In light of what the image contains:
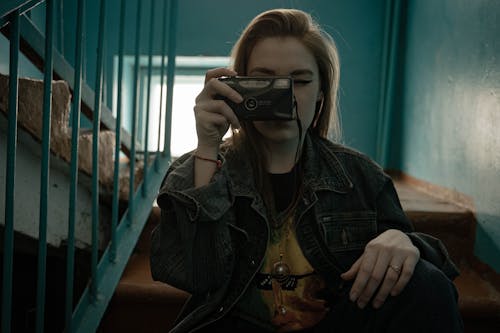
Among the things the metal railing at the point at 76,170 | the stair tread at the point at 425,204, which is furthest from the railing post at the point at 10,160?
the stair tread at the point at 425,204

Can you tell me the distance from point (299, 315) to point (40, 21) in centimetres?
188

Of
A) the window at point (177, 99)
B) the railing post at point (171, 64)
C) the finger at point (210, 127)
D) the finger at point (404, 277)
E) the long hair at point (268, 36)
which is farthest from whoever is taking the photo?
the window at point (177, 99)

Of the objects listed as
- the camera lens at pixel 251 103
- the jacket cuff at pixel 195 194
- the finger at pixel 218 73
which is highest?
the finger at pixel 218 73

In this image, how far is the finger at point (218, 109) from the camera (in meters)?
0.77

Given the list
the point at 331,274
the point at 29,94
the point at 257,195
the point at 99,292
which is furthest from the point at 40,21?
the point at 331,274

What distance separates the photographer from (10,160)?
0.74 metres

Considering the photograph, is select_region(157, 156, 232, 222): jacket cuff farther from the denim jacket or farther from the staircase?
the staircase

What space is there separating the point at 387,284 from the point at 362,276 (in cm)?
4

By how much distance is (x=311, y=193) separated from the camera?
34.2 inches

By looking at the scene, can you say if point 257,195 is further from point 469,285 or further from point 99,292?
point 469,285

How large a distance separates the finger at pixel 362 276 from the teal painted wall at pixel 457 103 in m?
0.58

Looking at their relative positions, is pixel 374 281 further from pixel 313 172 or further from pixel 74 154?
pixel 74 154

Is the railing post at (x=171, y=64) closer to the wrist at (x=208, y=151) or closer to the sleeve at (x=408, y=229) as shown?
the wrist at (x=208, y=151)

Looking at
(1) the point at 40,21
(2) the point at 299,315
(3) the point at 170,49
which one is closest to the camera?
(2) the point at 299,315
